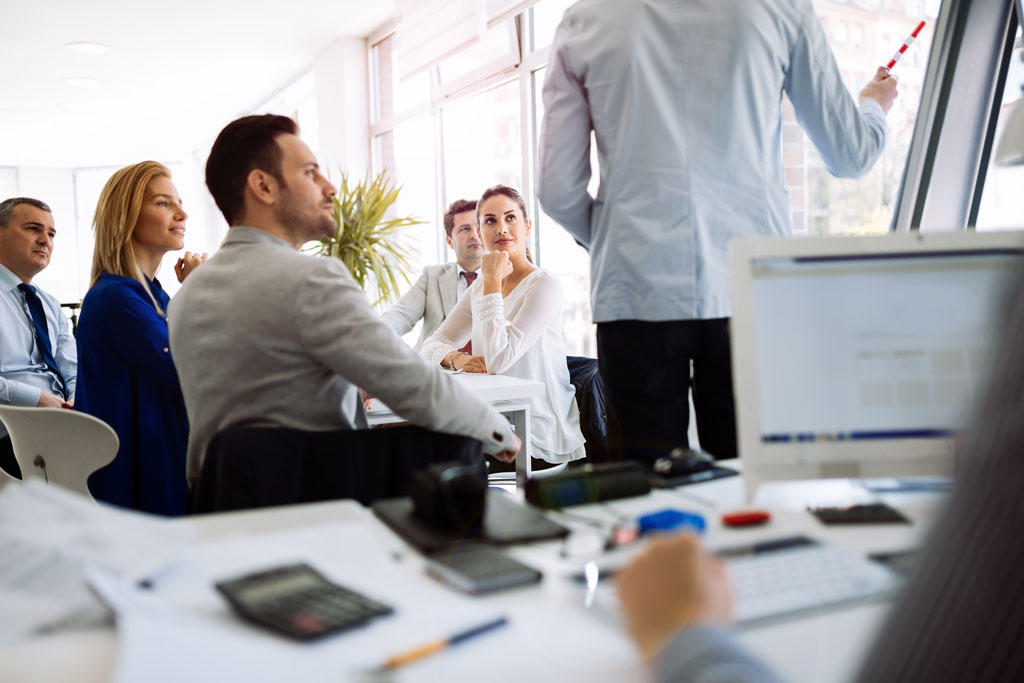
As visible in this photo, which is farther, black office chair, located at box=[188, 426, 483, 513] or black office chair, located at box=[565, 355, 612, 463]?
black office chair, located at box=[565, 355, 612, 463]

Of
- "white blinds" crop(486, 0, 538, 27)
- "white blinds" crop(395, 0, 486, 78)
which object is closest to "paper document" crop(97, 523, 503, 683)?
"white blinds" crop(486, 0, 538, 27)

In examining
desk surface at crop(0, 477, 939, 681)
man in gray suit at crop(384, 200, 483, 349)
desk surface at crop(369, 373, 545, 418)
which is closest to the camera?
desk surface at crop(0, 477, 939, 681)

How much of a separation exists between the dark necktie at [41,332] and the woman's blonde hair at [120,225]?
1.23 metres

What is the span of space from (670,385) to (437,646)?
3.51ft

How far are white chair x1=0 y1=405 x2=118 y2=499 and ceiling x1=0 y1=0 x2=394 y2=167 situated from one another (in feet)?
15.1

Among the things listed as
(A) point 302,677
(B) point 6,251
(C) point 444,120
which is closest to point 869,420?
(A) point 302,677

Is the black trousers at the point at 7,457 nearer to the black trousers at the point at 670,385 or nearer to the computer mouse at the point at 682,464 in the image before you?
the black trousers at the point at 670,385

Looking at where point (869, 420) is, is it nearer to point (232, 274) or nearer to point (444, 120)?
point (232, 274)

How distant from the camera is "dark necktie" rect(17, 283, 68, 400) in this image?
3.58 m

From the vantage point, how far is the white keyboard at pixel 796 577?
0.76 m

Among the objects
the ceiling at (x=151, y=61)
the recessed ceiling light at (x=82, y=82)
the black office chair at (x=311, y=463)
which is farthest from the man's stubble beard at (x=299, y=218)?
the recessed ceiling light at (x=82, y=82)

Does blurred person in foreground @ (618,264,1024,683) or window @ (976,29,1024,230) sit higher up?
window @ (976,29,1024,230)

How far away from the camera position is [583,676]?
65 centimetres

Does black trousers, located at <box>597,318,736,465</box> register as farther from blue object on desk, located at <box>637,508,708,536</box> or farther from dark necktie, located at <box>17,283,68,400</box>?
dark necktie, located at <box>17,283,68,400</box>
